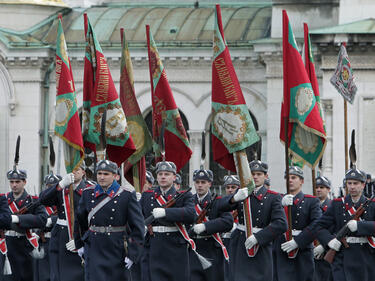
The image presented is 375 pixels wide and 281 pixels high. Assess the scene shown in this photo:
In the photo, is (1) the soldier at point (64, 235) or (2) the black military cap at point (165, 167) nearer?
(2) the black military cap at point (165, 167)

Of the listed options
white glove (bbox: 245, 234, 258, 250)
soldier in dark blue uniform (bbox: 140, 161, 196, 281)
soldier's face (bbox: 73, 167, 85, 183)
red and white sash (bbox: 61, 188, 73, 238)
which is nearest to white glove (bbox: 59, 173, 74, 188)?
red and white sash (bbox: 61, 188, 73, 238)

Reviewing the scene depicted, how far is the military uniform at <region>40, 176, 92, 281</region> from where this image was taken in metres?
21.4

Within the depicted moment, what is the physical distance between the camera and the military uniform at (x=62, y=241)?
21.4m

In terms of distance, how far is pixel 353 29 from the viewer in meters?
38.3

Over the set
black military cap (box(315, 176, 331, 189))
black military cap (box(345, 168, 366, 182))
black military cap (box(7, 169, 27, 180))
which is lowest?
black military cap (box(315, 176, 331, 189))

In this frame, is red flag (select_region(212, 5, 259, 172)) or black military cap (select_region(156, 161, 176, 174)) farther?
red flag (select_region(212, 5, 259, 172))

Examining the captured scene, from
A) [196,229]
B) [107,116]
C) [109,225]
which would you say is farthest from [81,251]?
[107,116]

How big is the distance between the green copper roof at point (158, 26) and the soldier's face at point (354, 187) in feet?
72.2

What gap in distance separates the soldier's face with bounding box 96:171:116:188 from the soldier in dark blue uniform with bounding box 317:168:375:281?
3303 millimetres

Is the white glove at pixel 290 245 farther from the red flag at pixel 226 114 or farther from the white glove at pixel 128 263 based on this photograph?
the white glove at pixel 128 263

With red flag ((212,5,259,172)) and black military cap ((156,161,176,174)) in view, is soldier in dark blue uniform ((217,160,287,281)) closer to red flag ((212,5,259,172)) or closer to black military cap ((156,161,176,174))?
red flag ((212,5,259,172))

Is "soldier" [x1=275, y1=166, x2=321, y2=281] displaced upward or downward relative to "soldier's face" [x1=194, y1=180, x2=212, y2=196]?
downward

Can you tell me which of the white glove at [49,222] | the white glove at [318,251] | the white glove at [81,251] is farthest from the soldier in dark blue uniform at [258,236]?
the white glove at [49,222]

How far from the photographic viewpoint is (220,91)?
70.0 feet
